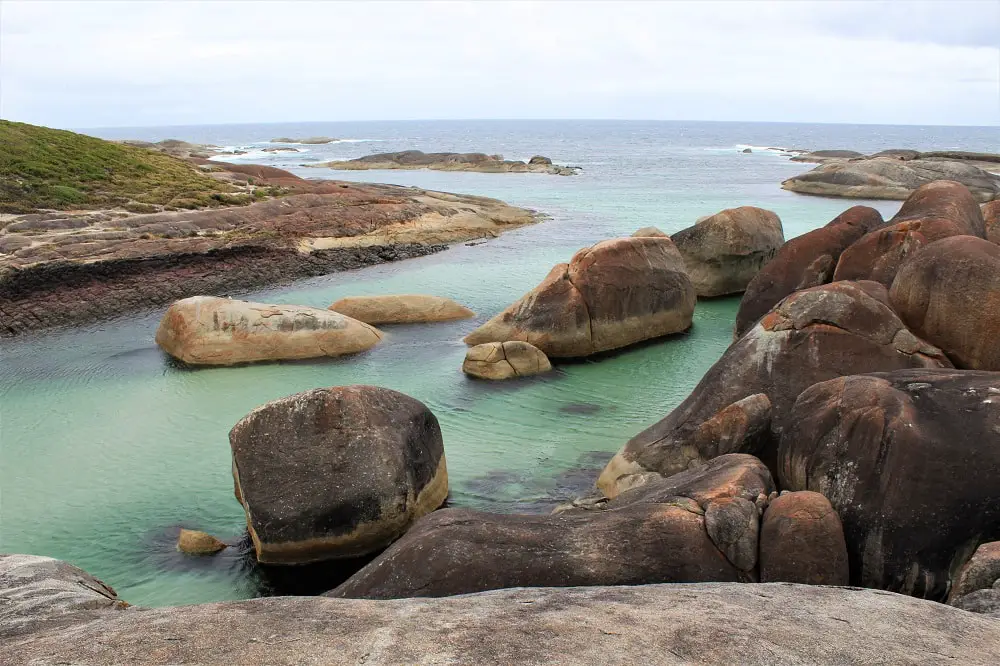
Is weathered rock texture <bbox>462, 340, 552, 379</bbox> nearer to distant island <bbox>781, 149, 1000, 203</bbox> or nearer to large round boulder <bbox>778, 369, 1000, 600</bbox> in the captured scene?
A: large round boulder <bbox>778, 369, 1000, 600</bbox>

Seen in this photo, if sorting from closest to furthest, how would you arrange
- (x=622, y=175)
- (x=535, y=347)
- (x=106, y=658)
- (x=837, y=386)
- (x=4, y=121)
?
1. (x=106, y=658)
2. (x=837, y=386)
3. (x=535, y=347)
4. (x=4, y=121)
5. (x=622, y=175)

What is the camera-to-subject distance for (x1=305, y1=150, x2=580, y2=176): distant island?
74188 mm

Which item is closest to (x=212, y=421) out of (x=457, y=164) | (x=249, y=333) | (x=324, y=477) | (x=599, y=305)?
(x=249, y=333)

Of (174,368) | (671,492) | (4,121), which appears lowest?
(174,368)

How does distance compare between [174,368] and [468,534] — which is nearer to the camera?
[468,534]

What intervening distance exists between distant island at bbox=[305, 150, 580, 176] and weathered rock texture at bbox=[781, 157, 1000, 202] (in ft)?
82.2

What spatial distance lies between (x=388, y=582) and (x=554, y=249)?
2666cm

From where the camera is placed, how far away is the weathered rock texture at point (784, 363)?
406 inches

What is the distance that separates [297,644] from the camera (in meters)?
4.54

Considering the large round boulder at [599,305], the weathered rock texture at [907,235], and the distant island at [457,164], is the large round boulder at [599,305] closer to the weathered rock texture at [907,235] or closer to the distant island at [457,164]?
the weathered rock texture at [907,235]

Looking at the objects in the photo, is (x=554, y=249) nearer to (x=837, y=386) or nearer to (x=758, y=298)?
(x=758, y=298)

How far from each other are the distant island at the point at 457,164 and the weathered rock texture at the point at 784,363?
204 feet

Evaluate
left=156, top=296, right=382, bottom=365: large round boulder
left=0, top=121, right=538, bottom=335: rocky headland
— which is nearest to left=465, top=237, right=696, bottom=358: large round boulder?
left=156, top=296, right=382, bottom=365: large round boulder

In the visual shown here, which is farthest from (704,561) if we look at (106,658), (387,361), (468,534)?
(387,361)
